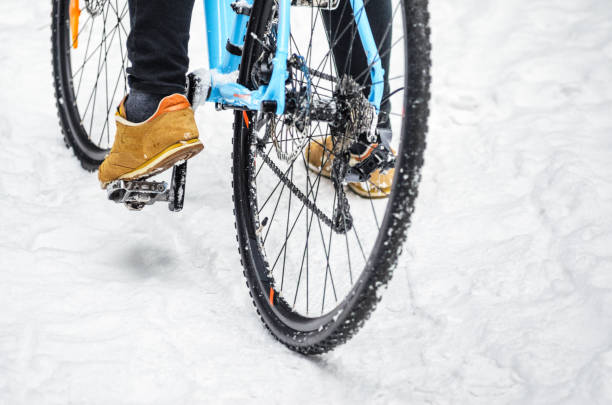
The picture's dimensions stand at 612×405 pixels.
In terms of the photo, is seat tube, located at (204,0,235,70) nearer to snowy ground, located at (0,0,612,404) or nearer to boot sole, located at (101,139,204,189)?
boot sole, located at (101,139,204,189)

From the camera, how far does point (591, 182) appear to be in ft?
5.14

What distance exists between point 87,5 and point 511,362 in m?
1.93

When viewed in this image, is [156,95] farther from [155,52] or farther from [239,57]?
[239,57]

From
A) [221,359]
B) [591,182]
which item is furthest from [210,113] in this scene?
[591,182]

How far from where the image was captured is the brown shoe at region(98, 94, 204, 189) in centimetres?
119

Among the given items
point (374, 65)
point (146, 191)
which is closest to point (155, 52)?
point (146, 191)

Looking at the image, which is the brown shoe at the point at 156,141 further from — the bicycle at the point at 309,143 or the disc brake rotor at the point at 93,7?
the disc brake rotor at the point at 93,7

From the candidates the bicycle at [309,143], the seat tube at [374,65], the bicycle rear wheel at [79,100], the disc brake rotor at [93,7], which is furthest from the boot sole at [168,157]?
the disc brake rotor at [93,7]

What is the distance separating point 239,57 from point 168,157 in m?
0.40

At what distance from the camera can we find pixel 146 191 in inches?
51.9

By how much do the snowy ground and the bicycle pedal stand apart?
20 cm

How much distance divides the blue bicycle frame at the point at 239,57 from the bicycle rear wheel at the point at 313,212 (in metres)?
0.05

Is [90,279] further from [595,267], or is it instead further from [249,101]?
[595,267]

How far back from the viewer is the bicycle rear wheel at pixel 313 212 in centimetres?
84
